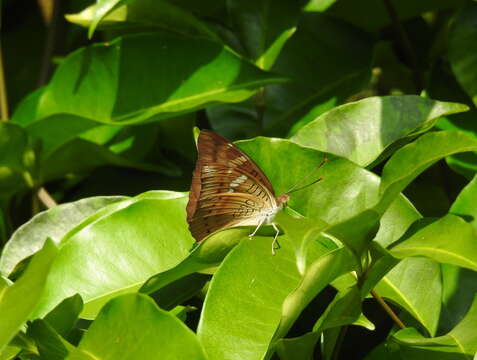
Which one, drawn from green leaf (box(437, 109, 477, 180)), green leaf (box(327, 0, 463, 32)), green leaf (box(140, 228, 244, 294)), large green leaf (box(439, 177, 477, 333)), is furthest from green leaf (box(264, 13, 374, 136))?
green leaf (box(140, 228, 244, 294))

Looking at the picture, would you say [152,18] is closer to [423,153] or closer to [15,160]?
[15,160]

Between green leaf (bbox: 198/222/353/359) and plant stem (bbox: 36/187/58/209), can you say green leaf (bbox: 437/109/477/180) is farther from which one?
plant stem (bbox: 36/187/58/209)

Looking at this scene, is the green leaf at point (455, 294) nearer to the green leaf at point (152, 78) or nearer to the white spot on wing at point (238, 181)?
the white spot on wing at point (238, 181)

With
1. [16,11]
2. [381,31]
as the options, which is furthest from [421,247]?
[16,11]

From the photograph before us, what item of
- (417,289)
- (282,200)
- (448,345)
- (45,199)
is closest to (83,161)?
(45,199)

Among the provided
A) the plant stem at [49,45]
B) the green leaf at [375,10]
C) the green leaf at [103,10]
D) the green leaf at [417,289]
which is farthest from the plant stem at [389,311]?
the plant stem at [49,45]

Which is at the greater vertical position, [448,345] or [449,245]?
[449,245]
